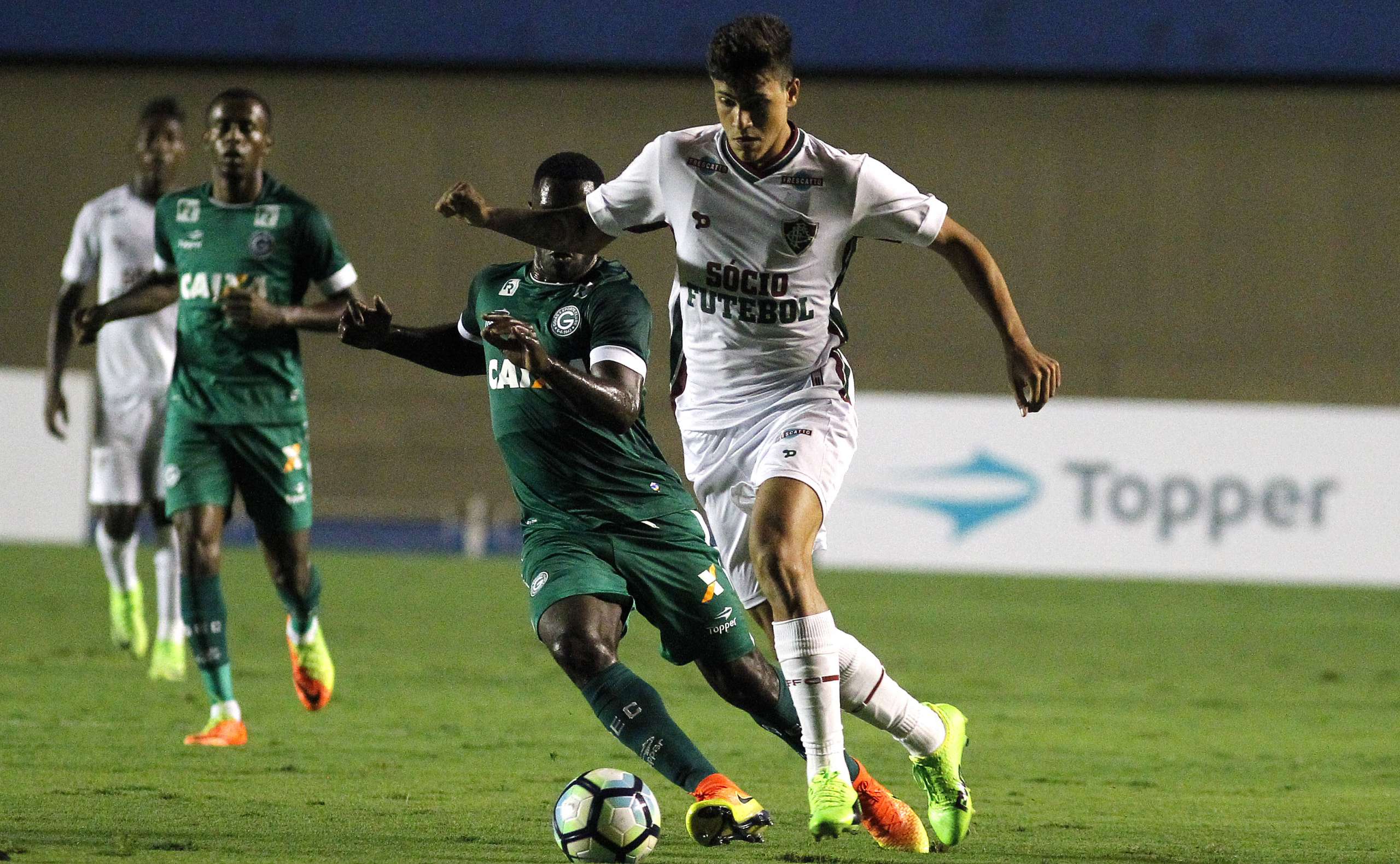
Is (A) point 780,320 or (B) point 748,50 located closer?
(B) point 748,50

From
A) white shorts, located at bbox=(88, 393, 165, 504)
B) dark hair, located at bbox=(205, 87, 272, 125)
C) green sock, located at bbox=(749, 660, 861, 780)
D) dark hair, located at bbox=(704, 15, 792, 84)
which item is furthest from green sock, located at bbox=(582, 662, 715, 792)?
white shorts, located at bbox=(88, 393, 165, 504)

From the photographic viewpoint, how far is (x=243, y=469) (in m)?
6.74

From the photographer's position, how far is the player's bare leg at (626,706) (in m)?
4.64

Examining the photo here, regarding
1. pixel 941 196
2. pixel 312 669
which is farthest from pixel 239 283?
pixel 941 196

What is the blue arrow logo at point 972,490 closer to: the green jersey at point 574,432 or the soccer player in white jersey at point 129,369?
the soccer player in white jersey at point 129,369

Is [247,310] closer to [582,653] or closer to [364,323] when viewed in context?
[364,323]

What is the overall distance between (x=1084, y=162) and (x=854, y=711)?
15.0 m

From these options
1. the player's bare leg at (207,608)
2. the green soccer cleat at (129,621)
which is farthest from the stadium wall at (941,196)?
the player's bare leg at (207,608)

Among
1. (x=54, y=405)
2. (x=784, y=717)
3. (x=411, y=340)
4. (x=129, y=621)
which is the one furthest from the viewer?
(x=129, y=621)

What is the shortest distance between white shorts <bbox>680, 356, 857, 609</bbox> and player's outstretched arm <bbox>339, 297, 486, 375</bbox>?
721 millimetres

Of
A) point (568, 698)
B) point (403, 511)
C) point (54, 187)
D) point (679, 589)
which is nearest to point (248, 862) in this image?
point (679, 589)

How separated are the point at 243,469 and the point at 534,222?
7.90ft

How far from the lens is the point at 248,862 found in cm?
426

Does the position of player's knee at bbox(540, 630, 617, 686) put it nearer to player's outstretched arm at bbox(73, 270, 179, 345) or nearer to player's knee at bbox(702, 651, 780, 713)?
player's knee at bbox(702, 651, 780, 713)
